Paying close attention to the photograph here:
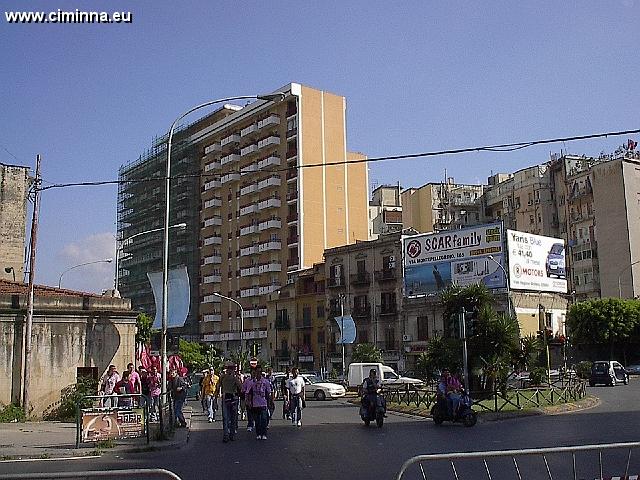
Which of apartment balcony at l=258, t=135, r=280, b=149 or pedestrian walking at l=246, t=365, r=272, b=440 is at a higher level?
apartment balcony at l=258, t=135, r=280, b=149

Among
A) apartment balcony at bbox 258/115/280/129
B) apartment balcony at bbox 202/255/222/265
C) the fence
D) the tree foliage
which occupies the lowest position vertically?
the fence

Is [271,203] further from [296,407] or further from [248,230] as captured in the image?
[296,407]

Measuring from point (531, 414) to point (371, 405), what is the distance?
6634 millimetres

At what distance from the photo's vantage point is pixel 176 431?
61.4ft

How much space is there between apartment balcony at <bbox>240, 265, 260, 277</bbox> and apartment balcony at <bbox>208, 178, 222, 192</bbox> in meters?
12.2

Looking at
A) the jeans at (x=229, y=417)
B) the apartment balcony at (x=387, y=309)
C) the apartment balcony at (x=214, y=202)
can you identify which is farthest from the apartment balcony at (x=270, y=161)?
the jeans at (x=229, y=417)

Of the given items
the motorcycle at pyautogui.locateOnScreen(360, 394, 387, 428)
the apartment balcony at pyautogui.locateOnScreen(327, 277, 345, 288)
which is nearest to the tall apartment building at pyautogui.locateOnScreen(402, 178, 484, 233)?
the apartment balcony at pyautogui.locateOnScreen(327, 277, 345, 288)

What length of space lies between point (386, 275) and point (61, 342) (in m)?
43.1

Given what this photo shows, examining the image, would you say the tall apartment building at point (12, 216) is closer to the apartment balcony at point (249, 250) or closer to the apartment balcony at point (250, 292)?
the apartment balcony at point (250, 292)

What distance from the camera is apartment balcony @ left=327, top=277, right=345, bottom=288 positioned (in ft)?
222

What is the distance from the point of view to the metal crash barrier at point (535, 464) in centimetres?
751

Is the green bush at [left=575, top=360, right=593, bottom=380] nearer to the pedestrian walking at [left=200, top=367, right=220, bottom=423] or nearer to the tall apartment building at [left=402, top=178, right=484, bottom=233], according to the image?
the pedestrian walking at [left=200, top=367, right=220, bottom=423]

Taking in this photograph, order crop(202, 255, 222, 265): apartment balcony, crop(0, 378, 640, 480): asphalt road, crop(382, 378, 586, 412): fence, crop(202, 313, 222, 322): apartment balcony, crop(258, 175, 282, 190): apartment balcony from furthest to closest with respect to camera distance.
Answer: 1. crop(202, 255, 222, 265): apartment balcony
2. crop(202, 313, 222, 322): apartment balcony
3. crop(258, 175, 282, 190): apartment balcony
4. crop(382, 378, 586, 412): fence
5. crop(0, 378, 640, 480): asphalt road

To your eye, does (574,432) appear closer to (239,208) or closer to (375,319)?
(375,319)
